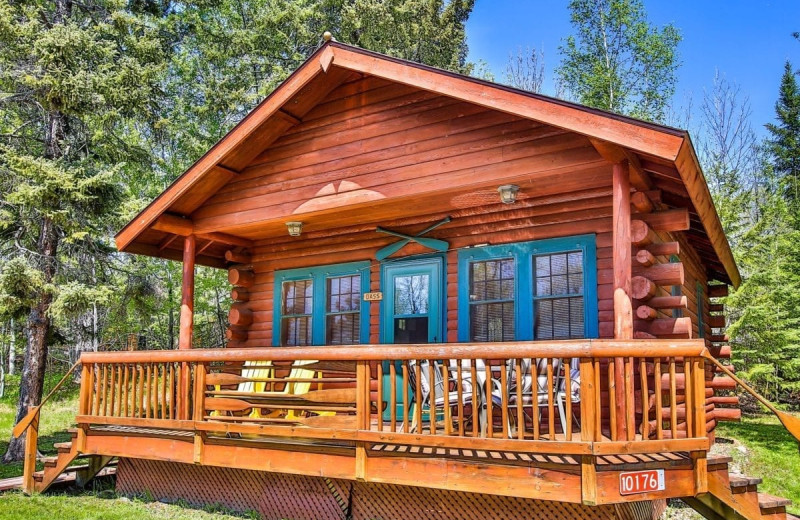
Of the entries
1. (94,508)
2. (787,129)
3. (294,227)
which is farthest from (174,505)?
(787,129)

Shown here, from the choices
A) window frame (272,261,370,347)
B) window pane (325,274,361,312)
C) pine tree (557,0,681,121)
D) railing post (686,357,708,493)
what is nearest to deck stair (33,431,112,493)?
window frame (272,261,370,347)

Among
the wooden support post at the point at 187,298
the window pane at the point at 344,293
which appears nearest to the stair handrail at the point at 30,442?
the wooden support post at the point at 187,298

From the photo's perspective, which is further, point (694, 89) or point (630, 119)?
point (694, 89)

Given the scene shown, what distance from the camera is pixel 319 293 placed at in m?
9.62

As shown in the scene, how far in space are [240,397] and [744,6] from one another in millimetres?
44086

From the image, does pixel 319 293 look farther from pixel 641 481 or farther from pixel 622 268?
pixel 641 481

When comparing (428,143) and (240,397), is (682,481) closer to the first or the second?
(428,143)

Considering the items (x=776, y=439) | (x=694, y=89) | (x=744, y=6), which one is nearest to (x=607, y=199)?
(x=776, y=439)

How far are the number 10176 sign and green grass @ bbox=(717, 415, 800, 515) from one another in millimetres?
3494

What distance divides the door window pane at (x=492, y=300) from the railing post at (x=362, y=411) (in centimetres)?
248

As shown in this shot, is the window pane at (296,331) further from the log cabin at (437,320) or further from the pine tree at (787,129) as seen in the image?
the pine tree at (787,129)

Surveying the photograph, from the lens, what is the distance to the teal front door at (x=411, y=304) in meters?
8.30

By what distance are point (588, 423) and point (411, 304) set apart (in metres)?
4.14

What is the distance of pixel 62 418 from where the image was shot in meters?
16.3
